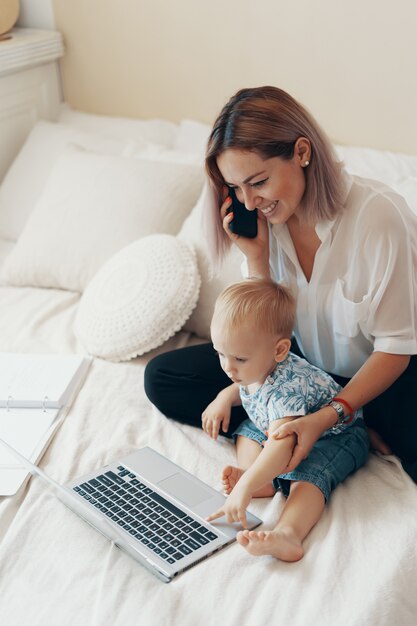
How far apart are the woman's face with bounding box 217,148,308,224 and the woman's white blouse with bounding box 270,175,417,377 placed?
93 millimetres

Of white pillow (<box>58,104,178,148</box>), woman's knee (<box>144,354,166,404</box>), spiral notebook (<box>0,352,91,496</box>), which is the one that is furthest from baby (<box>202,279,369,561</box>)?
white pillow (<box>58,104,178,148</box>)

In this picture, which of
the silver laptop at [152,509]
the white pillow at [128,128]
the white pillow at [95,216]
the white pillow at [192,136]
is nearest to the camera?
the silver laptop at [152,509]

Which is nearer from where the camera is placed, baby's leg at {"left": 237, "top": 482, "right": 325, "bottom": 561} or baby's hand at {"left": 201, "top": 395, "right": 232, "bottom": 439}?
baby's leg at {"left": 237, "top": 482, "right": 325, "bottom": 561}

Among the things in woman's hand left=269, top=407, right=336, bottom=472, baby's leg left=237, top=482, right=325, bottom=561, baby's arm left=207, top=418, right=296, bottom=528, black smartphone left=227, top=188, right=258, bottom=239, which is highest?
→ black smartphone left=227, top=188, right=258, bottom=239

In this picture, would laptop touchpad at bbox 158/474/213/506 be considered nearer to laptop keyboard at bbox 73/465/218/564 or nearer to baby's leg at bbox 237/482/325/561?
laptop keyboard at bbox 73/465/218/564

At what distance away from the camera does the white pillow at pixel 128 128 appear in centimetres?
267

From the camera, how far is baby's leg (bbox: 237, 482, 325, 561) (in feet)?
4.13

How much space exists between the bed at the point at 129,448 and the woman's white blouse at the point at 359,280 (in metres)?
0.24

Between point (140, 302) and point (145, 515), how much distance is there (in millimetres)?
661

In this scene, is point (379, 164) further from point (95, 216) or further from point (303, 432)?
point (303, 432)

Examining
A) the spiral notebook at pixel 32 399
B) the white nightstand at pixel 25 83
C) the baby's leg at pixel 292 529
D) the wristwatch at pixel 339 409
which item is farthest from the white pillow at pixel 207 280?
the white nightstand at pixel 25 83

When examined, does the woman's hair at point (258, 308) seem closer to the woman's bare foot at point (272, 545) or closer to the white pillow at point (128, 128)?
the woman's bare foot at point (272, 545)

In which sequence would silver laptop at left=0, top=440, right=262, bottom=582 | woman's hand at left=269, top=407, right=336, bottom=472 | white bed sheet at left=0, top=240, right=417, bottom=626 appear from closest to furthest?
white bed sheet at left=0, top=240, right=417, bottom=626
silver laptop at left=0, top=440, right=262, bottom=582
woman's hand at left=269, top=407, right=336, bottom=472

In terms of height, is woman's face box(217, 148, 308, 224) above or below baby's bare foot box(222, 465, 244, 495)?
above
